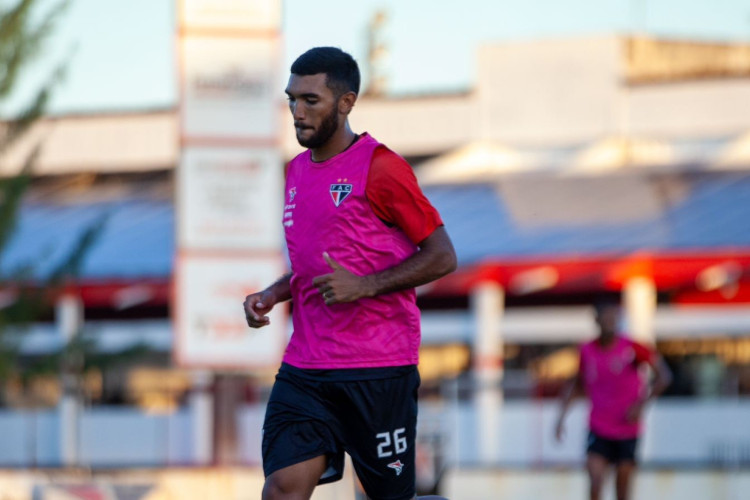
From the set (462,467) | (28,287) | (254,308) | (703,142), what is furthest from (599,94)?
(254,308)

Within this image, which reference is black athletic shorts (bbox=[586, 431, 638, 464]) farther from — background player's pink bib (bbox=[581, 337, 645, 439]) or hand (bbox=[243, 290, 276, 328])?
hand (bbox=[243, 290, 276, 328])

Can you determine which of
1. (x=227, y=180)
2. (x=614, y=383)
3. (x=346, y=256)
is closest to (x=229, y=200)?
(x=227, y=180)

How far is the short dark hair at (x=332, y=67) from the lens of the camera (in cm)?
579

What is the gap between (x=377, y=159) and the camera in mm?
5848

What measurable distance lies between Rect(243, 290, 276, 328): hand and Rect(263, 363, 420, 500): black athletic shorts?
0.20 m

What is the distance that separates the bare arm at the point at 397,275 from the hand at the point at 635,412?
7.25m

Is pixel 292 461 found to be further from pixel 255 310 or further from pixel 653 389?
pixel 653 389

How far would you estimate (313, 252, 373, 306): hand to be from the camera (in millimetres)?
5562

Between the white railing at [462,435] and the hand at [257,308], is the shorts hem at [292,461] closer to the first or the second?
the hand at [257,308]

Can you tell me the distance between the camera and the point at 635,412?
504 inches

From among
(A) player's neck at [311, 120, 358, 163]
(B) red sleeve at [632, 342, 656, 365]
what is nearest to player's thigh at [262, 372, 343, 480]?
(A) player's neck at [311, 120, 358, 163]

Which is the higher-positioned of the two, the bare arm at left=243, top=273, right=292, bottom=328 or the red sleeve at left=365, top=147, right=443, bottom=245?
the red sleeve at left=365, top=147, right=443, bottom=245

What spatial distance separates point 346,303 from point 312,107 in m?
0.71

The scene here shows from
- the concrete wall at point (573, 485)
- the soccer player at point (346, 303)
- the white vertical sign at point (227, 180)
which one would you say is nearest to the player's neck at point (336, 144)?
the soccer player at point (346, 303)
